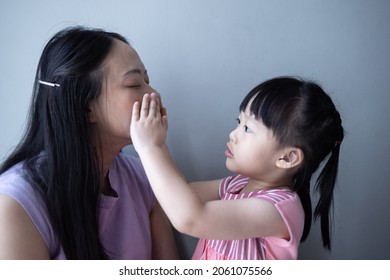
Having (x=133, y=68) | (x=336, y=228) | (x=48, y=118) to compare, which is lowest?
(x=336, y=228)

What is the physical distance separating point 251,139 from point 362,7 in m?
0.59

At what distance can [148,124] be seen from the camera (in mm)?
839

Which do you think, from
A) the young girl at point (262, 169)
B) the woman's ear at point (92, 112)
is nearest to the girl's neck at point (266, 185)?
the young girl at point (262, 169)

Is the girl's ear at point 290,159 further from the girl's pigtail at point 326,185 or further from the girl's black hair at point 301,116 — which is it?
the girl's pigtail at point 326,185

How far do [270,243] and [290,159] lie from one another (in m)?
0.22

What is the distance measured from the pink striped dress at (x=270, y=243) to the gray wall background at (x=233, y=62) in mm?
316

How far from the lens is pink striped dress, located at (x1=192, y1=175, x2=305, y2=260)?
83 centimetres

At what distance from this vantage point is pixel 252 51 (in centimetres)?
Result: 112

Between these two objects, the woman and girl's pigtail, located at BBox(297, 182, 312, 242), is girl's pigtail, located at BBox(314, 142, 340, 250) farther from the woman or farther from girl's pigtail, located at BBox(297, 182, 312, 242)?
the woman

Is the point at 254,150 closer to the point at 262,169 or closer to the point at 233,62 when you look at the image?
the point at 262,169

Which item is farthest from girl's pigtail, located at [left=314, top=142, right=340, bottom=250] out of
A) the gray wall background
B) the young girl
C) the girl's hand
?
the girl's hand

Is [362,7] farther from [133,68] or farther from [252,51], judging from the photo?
[133,68]

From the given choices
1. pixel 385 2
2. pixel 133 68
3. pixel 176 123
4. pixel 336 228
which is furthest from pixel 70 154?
pixel 385 2
